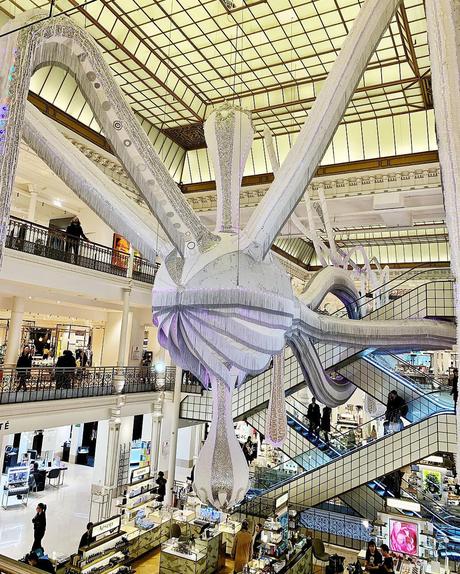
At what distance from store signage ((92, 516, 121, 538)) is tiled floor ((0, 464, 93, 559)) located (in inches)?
45.8

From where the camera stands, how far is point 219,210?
6.11ft

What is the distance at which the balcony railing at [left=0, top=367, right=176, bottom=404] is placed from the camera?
32.8ft

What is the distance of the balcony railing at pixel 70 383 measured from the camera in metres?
9.99

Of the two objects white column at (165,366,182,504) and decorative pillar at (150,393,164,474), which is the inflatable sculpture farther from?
decorative pillar at (150,393,164,474)

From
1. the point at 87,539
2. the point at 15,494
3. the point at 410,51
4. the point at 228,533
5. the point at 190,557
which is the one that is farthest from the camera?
the point at 15,494

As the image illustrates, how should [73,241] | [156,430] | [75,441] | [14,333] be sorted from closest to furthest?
1. [73,241]
2. [14,333]
3. [156,430]
4. [75,441]

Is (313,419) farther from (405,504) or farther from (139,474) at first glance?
(139,474)

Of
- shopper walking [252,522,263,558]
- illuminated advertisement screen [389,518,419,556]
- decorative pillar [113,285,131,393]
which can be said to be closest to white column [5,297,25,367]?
decorative pillar [113,285,131,393]

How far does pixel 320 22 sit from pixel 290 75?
1700mm

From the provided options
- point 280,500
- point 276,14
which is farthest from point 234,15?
point 280,500

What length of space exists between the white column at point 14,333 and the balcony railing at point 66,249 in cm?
194

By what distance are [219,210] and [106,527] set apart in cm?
883

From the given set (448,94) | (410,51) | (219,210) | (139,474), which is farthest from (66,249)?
(448,94)

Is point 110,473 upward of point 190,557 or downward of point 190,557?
upward
